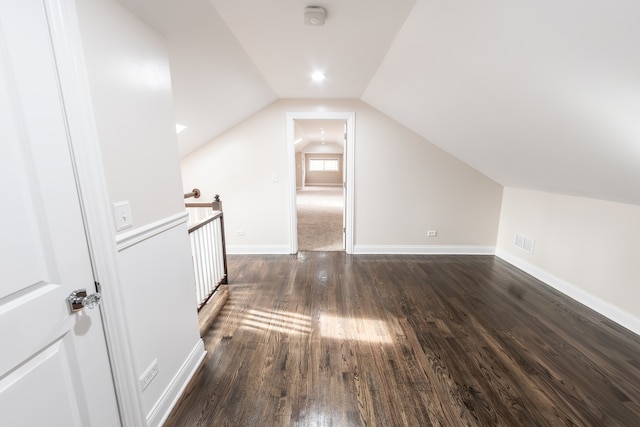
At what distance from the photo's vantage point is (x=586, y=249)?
2473 mm

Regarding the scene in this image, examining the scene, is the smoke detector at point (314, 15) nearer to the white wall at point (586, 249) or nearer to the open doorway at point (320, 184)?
the open doorway at point (320, 184)

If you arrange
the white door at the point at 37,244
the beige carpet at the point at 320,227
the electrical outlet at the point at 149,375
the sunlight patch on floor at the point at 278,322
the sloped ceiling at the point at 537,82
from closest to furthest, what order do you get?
the white door at the point at 37,244
the sloped ceiling at the point at 537,82
the electrical outlet at the point at 149,375
the sunlight patch on floor at the point at 278,322
the beige carpet at the point at 320,227

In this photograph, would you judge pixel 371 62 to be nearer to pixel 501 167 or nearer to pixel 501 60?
pixel 501 60

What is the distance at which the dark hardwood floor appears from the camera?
4.62ft

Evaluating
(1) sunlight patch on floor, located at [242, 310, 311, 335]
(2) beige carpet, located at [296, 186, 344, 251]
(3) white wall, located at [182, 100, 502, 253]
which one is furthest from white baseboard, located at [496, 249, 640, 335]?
(1) sunlight patch on floor, located at [242, 310, 311, 335]

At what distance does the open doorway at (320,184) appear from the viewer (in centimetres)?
450

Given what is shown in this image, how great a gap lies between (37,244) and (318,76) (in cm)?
248

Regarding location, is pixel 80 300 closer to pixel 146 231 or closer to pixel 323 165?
pixel 146 231

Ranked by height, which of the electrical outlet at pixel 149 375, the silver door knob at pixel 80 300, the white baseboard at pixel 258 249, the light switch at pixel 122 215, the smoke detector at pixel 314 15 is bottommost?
the white baseboard at pixel 258 249

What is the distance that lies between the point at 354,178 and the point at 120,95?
2.85 meters

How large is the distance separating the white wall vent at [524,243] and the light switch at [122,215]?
3968 millimetres

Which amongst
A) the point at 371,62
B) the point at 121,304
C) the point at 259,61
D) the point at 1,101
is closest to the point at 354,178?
the point at 371,62

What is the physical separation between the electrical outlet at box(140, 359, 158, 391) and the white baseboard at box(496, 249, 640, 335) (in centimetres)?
349

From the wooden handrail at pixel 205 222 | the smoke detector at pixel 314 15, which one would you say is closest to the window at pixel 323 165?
the wooden handrail at pixel 205 222
